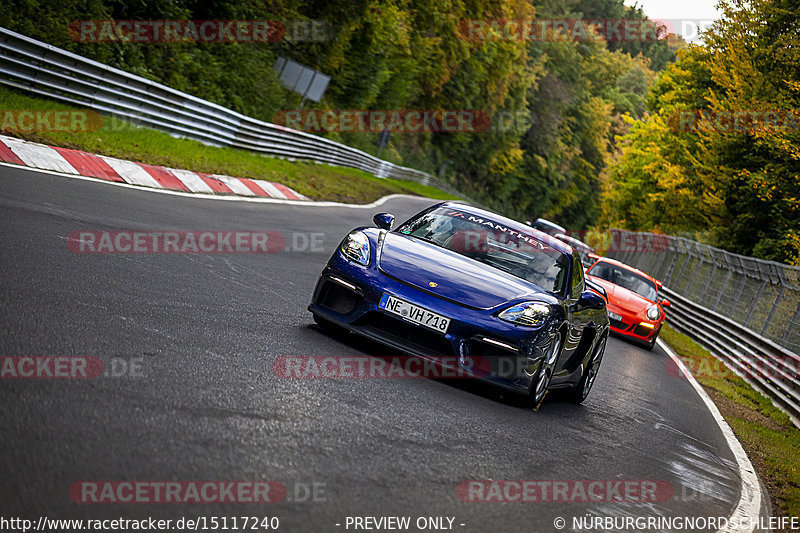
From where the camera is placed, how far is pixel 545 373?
735 cm

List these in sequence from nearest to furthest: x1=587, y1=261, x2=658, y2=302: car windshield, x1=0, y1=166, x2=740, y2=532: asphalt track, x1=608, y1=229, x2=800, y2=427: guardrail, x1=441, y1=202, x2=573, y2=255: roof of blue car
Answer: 1. x1=0, y1=166, x2=740, y2=532: asphalt track
2. x1=441, y1=202, x2=573, y2=255: roof of blue car
3. x1=608, y1=229, x2=800, y2=427: guardrail
4. x1=587, y1=261, x2=658, y2=302: car windshield

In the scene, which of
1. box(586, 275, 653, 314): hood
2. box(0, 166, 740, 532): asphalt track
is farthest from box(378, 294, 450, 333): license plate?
box(586, 275, 653, 314): hood

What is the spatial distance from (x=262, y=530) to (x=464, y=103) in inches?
2409

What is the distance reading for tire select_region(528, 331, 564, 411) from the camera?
7184mm

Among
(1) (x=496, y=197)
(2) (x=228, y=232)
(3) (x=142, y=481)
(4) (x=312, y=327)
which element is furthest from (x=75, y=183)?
(1) (x=496, y=197)

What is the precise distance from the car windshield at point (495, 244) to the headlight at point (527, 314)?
2.16ft

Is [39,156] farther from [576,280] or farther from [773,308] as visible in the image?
[773,308]

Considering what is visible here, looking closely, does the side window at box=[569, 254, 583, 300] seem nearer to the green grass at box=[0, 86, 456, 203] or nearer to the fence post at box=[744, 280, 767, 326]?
the green grass at box=[0, 86, 456, 203]

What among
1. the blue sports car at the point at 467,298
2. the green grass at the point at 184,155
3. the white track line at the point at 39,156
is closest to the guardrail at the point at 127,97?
the green grass at the point at 184,155

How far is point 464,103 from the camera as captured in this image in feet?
208

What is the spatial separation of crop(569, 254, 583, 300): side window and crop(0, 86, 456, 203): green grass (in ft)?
28.3

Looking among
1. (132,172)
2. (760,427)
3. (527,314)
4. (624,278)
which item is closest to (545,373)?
(527,314)

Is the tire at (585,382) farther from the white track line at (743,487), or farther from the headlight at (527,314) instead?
the headlight at (527,314)

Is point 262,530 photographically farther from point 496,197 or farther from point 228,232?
point 496,197
